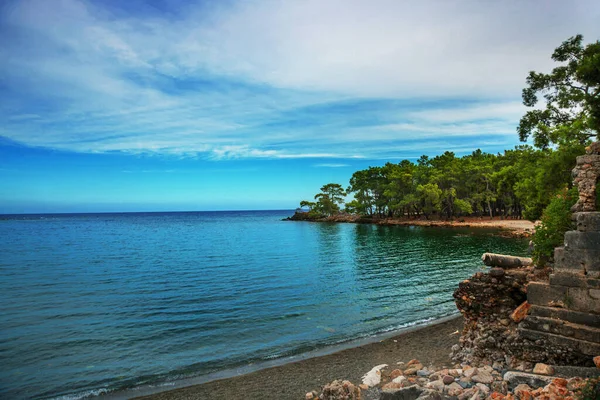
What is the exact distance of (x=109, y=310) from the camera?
57.0ft

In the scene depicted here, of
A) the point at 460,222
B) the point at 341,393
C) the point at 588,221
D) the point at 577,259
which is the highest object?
the point at 588,221

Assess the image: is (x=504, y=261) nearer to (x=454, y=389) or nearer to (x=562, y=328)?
(x=562, y=328)

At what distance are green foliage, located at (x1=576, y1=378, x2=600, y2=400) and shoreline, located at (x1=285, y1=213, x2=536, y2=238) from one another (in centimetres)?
3468

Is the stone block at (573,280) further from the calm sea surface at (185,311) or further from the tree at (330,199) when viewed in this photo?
the tree at (330,199)

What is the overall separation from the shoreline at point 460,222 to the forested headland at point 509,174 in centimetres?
253

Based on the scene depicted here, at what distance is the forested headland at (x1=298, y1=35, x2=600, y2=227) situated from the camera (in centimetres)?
2181

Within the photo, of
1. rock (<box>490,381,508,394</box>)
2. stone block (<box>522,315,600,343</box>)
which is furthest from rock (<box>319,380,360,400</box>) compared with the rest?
stone block (<box>522,315,600,343</box>)

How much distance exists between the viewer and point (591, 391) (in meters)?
5.20

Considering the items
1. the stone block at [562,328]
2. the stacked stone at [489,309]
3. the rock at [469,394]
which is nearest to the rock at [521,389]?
the rock at [469,394]

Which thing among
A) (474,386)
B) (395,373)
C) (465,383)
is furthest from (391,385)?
(474,386)

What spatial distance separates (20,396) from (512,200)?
3119 inches

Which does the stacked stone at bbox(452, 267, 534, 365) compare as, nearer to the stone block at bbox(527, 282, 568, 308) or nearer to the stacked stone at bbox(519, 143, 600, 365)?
the stacked stone at bbox(519, 143, 600, 365)

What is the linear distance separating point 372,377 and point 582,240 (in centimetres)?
632

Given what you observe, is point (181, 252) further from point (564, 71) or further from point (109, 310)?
point (564, 71)
